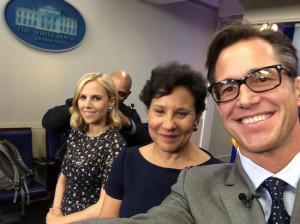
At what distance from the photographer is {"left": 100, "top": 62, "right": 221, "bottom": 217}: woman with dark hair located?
1329 mm

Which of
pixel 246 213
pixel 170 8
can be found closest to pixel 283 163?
pixel 246 213

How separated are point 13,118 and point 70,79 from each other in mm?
935

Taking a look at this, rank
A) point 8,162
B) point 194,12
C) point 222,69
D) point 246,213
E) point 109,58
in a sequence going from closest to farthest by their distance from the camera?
point 246,213 < point 222,69 < point 8,162 < point 109,58 < point 194,12

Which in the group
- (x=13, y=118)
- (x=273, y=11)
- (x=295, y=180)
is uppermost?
(x=273, y=11)

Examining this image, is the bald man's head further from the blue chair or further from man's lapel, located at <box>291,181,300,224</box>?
man's lapel, located at <box>291,181,300,224</box>

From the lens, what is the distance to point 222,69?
0.98 metres

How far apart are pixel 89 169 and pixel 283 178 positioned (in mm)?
1160

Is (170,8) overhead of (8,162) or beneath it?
overhead

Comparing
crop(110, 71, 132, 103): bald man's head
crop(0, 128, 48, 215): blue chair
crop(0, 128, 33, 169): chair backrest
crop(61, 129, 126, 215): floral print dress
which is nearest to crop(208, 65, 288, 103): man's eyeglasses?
crop(61, 129, 126, 215): floral print dress

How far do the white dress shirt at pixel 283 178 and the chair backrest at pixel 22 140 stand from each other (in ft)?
10.2

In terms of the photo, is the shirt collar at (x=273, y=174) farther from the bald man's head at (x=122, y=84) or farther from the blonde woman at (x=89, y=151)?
the bald man's head at (x=122, y=84)

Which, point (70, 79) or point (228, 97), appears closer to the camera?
point (228, 97)

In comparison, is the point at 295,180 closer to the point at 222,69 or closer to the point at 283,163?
the point at 283,163

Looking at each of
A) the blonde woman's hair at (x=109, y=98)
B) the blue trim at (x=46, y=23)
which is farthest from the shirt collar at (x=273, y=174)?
the blue trim at (x=46, y=23)
